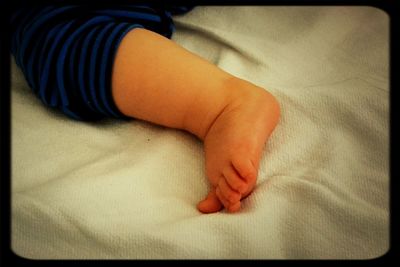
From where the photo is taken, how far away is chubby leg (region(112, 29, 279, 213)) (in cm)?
54

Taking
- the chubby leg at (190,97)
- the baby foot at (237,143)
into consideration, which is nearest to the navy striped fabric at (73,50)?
the chubby leg at (190,97)

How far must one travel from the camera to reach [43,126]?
0.61 meters

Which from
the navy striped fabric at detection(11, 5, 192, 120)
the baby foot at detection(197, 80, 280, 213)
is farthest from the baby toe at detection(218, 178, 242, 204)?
the navy striped fabric at detection(11, 5, 192, 120)

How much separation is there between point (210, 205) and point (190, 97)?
160 millimetres

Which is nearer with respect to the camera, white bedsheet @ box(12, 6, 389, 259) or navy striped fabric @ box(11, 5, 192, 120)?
white bedsheet @ box(12, 6, 389, 259)

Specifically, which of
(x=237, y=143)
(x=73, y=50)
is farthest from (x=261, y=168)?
(x=73, y=50)

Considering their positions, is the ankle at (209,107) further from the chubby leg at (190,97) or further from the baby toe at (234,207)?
the baby toe at (234,207)

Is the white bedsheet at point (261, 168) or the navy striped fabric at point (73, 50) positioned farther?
the navy striped fabric at point (73, 50)

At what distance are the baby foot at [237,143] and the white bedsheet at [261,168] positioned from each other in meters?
0.02

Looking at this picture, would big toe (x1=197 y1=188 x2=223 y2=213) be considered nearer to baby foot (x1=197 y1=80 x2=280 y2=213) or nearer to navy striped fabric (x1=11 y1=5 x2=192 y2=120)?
baby foot (x1=197 y1=80 x2=280 y2=213)

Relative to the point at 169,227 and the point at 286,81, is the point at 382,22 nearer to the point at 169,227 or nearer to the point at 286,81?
the point at 286,81

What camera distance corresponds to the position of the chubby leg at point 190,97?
0.54 metres

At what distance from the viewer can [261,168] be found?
0.57m

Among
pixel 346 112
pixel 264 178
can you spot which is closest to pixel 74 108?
pixel 264 178
